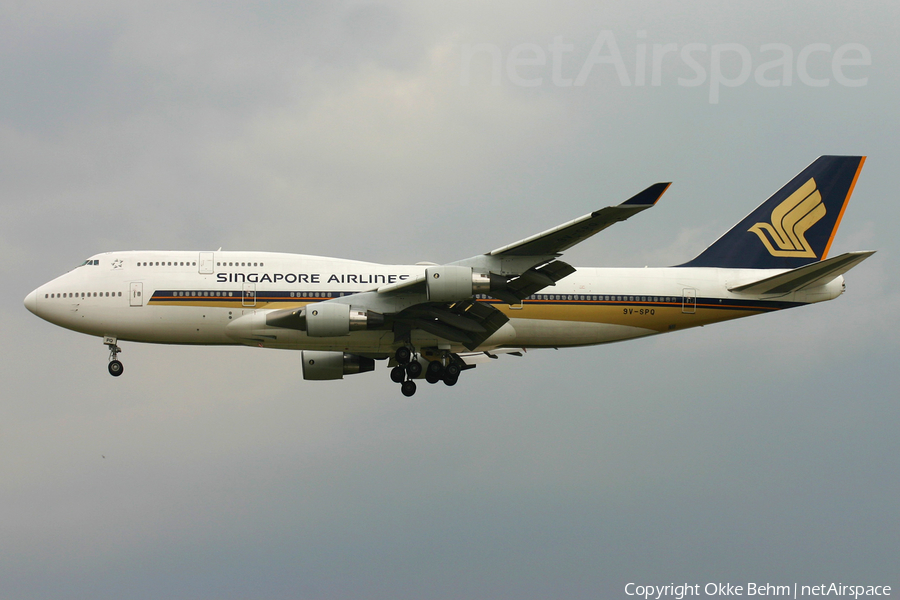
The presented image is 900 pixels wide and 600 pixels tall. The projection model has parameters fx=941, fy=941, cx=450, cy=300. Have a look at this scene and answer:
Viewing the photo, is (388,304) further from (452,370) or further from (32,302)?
(32,302)

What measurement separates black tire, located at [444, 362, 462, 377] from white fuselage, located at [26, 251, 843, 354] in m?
0.79

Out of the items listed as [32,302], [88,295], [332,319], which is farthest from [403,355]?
[32,302]

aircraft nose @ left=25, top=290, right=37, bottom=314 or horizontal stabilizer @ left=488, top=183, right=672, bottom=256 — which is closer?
horizontal stabilizer @ left=488, top=183, right=672, bottom=256

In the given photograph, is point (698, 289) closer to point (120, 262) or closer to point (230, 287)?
point (230, 287)

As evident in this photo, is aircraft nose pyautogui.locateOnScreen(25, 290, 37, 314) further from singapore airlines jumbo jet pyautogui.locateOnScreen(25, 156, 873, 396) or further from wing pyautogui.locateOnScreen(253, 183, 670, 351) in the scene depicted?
wing pyautogui.locateOnScreen(253, 183, 670, 351)

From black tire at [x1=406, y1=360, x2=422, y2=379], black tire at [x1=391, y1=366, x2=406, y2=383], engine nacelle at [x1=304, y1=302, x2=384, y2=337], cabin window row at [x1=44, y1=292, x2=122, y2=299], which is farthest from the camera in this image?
black tire at [x1=391, y1=366, x2=406, y2=383]

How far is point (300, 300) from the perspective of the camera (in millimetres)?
35344

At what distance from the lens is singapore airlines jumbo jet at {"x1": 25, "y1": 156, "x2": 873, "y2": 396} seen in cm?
3278

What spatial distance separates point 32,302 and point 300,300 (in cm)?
1021

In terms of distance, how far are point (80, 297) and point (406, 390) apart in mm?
12726

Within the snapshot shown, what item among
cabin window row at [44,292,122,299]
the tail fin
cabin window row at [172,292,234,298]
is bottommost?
cabin window row at [172,292,234,298]

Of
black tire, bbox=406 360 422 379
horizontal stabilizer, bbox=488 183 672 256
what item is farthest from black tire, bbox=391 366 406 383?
horizontal stabilizer, bbox=488 183 672 256

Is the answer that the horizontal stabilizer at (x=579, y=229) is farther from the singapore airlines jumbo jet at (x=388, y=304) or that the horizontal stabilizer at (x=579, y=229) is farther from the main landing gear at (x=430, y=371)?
the main landing gear at (x=430, y=371)

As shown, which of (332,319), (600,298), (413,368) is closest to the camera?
(332,319)
